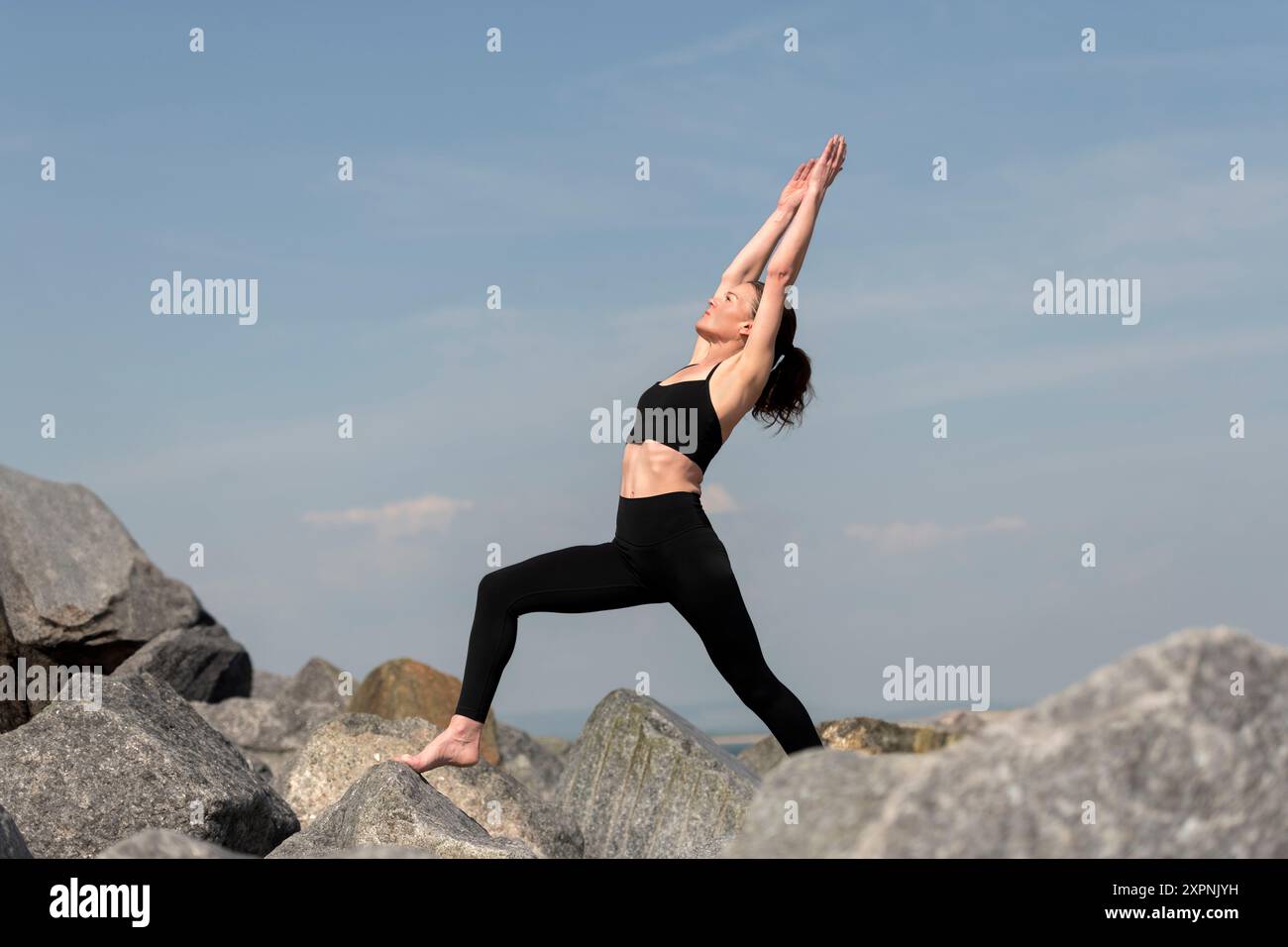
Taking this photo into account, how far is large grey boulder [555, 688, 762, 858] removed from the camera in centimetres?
944

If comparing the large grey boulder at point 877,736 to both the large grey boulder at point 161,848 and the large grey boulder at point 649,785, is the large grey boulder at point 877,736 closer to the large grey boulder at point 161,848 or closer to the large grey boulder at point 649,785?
the large grey boulder at point 649,785

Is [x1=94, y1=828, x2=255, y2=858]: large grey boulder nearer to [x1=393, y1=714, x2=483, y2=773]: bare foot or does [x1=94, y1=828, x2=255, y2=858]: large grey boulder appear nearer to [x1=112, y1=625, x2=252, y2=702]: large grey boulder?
[x1=393, y1=714, x2=483, y2=773]: bare foot

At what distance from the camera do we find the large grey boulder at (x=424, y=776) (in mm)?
8859

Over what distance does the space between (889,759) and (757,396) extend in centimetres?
346

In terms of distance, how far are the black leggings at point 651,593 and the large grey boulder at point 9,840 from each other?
7.47 ft

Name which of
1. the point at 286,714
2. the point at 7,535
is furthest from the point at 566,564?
the point at 7,535

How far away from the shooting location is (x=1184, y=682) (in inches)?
138

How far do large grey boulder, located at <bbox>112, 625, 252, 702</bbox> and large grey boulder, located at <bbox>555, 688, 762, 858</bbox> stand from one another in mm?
8251

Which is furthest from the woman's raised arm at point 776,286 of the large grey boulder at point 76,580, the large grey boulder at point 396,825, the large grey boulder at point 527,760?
the large grey boulder at point 76,580

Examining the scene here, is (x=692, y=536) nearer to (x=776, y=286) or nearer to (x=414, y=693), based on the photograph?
(x=776, y=286)

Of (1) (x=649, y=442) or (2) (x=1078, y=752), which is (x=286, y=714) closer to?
(1) (x=649, y=442)

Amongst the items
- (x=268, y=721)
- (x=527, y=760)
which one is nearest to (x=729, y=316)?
(x=527, y=760)

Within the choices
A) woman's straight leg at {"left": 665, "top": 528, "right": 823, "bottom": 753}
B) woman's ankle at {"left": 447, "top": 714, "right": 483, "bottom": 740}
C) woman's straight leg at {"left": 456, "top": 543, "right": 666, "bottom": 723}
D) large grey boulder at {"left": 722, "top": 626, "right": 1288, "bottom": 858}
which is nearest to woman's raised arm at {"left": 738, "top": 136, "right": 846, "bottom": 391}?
woman's straight leg at {"left": 665, "top": 528, "right": 823, "bottom": 753}

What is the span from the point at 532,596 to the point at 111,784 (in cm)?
242
